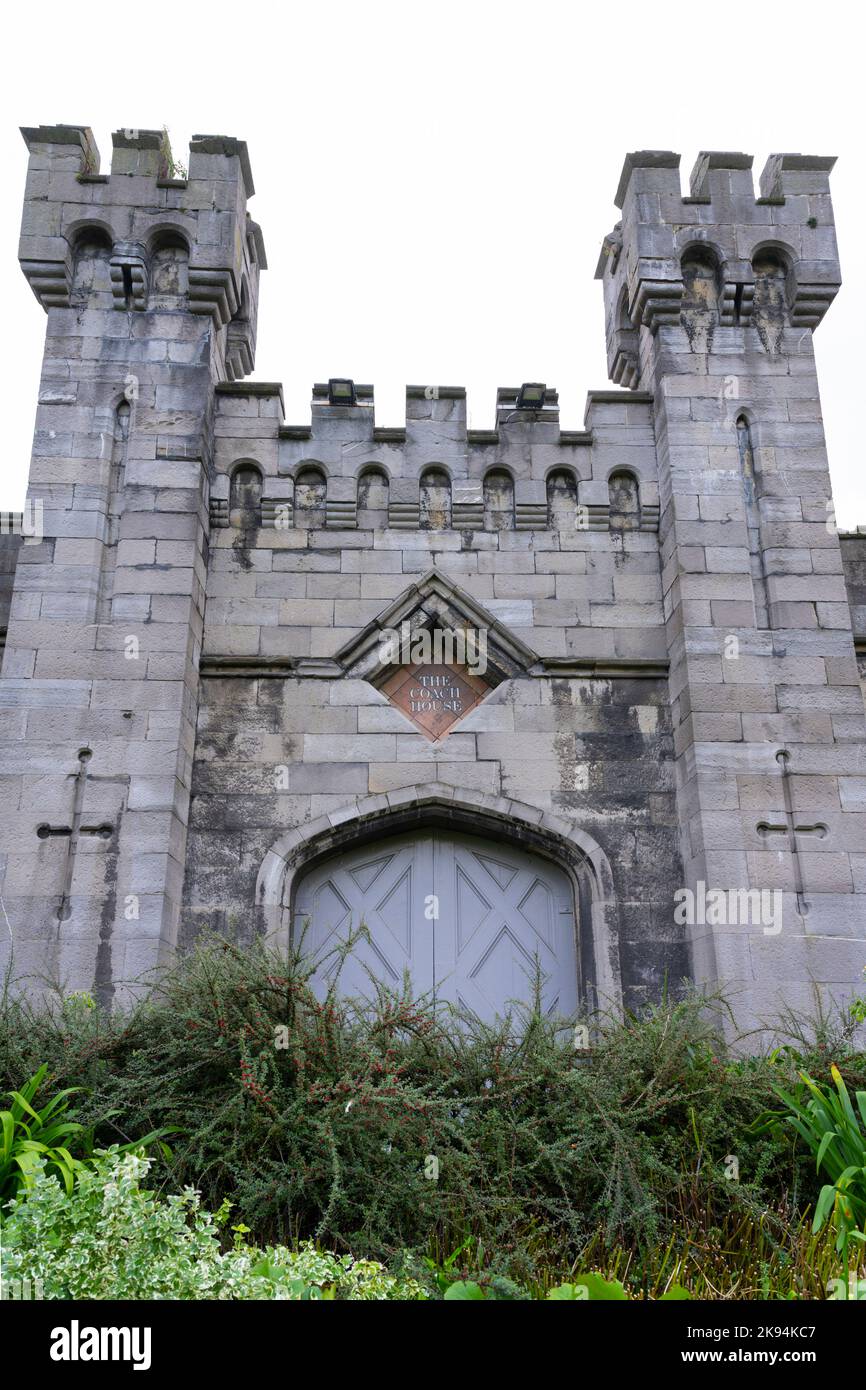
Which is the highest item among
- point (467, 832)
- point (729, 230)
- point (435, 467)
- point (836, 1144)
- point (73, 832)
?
point (729, 230)

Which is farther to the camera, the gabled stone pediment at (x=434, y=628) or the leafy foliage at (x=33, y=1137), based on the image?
the gabled stone pediment at (x=434, y=628)

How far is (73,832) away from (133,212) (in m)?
4.86

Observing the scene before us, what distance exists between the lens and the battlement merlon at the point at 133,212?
9055 mm

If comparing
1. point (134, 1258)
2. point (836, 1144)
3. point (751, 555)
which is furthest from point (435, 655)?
point (134, 1258)

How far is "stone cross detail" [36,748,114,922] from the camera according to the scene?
754 centimetres

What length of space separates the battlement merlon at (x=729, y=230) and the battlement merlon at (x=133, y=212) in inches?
125

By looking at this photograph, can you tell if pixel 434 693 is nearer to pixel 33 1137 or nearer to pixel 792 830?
pixel 792 830

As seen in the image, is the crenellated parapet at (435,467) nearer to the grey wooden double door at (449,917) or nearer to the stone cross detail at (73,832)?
the stone cross detail at (73,832)

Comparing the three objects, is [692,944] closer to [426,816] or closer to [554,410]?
[426,816]

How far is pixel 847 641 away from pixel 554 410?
283 cm

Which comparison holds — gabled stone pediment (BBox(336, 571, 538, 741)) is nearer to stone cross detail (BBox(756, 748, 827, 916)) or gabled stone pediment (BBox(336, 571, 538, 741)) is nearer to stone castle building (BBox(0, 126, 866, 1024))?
stone castle building (BBox(0, 126, 866, 1024))

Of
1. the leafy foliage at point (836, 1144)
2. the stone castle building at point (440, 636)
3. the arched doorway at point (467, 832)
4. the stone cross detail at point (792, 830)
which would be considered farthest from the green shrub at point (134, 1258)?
the stone cross detail at point (792, 830)

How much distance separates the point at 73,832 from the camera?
7.70 metres

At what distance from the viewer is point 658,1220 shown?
16.3 feet
